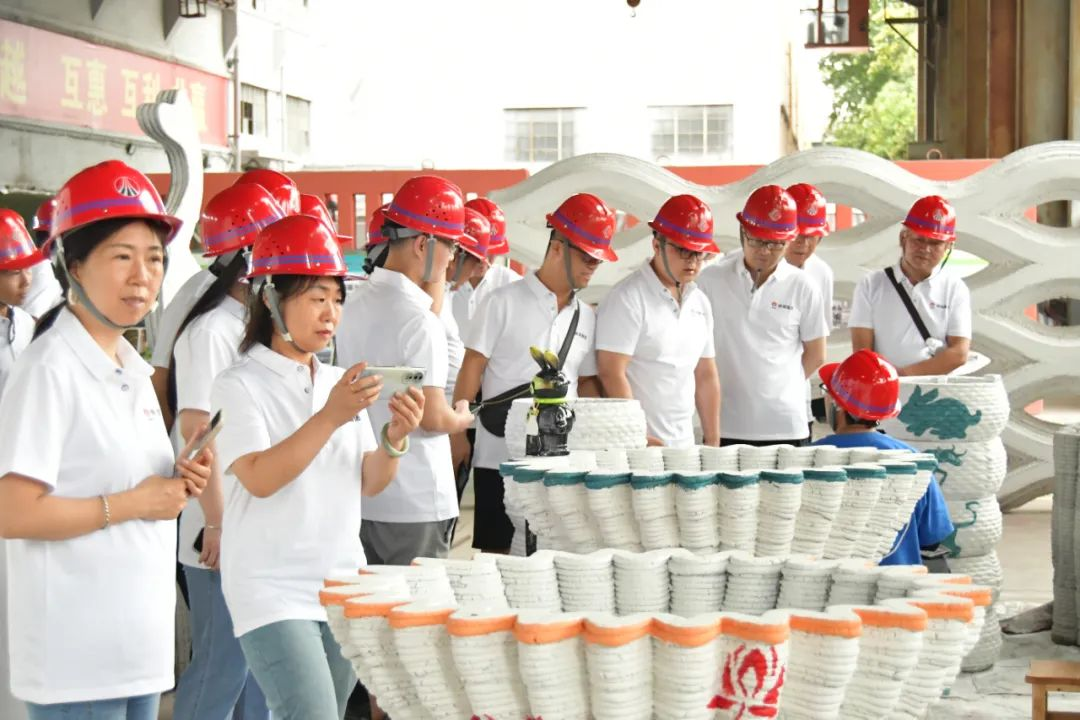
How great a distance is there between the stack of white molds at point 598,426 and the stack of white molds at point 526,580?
1.14 metres

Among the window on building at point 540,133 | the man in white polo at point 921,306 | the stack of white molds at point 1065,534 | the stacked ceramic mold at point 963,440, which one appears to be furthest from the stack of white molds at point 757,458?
the window on building at point 540,133

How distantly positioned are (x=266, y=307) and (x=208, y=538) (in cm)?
74

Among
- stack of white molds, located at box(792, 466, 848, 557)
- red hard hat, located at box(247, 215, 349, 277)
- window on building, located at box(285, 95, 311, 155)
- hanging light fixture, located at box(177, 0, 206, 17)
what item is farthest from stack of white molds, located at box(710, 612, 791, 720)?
window on building, located at box(285, 95, 311, 155)

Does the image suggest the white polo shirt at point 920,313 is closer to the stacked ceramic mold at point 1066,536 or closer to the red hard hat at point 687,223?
the stacked ceramic mold at point 1066,536

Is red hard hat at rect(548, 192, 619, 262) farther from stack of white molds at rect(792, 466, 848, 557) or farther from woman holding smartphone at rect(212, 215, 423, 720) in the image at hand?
stack of white molds at rect(792, 466, 848, 557)

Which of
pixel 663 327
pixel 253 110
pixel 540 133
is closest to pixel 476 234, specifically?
pixel 663 327

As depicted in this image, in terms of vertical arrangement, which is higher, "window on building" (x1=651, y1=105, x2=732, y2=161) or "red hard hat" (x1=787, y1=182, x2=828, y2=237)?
"window on building" (x1=651, y1=105, x2=732, y2=161)

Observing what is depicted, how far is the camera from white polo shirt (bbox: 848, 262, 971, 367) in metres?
6.51

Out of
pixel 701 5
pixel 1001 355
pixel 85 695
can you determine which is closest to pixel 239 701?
pixel 85 695

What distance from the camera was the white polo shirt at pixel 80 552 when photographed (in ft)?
8.45

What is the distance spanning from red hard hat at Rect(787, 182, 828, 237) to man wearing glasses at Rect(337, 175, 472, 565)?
9.19 ft

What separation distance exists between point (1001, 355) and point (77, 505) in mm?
6963

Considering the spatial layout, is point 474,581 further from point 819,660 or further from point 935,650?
point 935,650

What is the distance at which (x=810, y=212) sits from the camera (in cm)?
693
